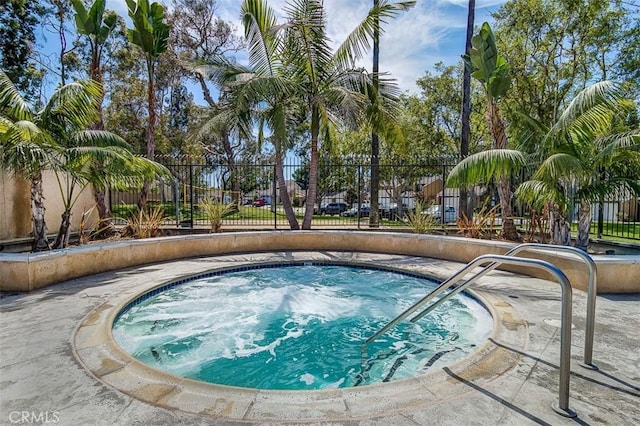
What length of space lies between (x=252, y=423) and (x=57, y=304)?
13.5 ft

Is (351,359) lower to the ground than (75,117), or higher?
lower

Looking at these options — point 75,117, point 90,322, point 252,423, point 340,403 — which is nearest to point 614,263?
point 340,403

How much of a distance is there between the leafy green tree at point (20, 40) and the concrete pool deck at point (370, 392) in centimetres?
1804

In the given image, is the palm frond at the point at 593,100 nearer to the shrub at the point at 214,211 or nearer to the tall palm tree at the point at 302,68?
the tall palm tree at the point at 302,68

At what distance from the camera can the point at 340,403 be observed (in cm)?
267

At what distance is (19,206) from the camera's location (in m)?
8.94

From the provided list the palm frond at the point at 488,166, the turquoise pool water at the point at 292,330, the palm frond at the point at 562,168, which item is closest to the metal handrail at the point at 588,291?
the turquoise pool water at the point at 292,330

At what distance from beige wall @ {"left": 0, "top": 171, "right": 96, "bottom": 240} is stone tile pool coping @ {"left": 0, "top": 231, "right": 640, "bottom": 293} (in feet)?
12.0

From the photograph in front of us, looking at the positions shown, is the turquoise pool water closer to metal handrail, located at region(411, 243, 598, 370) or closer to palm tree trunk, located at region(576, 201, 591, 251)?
metal handrail, located at region(411, 243, 598, 370)

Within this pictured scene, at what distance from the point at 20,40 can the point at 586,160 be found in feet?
74.1

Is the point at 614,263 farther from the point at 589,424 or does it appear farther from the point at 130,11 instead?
the point at 130,11

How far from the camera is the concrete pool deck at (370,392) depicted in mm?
2477

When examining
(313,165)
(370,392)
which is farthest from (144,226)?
(370,392)

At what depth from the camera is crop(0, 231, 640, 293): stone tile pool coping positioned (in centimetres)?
549
